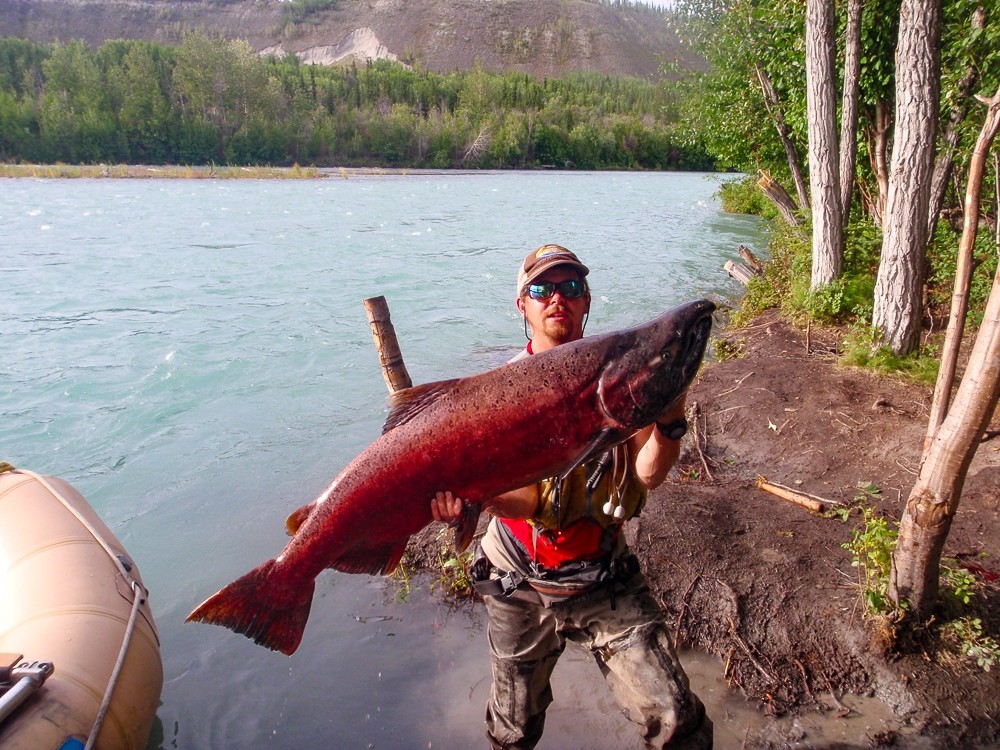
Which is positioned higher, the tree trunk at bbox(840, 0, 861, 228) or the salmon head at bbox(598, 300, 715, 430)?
the tree trunk at bbox(840, 0, 861, 228)

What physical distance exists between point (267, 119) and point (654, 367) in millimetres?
90105

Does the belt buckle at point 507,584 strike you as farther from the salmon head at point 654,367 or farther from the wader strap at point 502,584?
the salmon head at point 654,367

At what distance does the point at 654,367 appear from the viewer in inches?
86.4

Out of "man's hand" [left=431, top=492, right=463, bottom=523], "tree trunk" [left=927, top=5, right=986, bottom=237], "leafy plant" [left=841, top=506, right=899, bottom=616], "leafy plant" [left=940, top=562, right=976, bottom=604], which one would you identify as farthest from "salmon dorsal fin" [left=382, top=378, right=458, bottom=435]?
"tree trunk" [left=927, top=5, right=986, bottom=237]

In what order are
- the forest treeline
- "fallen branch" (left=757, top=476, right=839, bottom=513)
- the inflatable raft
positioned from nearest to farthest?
1. the inflatable raft
2. "fallen branch" (left=757, top=476, right=839, bottom=513)
3. the forest treeline

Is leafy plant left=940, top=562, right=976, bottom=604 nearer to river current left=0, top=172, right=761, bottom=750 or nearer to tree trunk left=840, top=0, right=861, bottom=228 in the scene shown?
river current left=0, top=172, right=761, bottom=750

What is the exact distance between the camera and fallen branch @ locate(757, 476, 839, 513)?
5.51 m

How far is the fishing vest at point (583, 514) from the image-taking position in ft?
9.53

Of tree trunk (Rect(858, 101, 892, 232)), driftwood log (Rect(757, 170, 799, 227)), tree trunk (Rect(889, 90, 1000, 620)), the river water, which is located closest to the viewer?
tree trunk (Rect(889, 90, 1000, 620))

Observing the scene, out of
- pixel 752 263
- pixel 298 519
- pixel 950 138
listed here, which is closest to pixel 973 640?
pixel 298 519

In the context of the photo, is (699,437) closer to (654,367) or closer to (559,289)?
(559,289)

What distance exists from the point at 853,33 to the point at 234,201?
113ft

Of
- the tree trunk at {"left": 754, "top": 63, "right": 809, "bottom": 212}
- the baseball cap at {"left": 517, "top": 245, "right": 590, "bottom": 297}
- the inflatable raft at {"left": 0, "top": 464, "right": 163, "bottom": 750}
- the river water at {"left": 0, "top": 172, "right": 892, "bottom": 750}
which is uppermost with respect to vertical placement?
the tree trunk at {"left": 754, "top": 63, "right": 809, "bottom": 212}

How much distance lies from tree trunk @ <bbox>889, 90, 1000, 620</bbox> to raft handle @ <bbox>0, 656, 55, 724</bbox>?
180 inches
